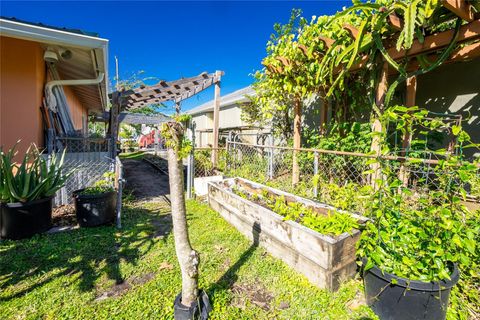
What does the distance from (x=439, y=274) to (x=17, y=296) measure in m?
3.51

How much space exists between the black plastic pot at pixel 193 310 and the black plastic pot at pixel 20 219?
278cm

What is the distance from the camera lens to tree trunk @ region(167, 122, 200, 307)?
5.45 ft

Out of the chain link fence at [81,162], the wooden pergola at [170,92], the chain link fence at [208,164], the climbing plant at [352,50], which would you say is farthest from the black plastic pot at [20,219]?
the climbing plant at [352,50]

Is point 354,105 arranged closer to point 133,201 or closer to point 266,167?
point 266,167

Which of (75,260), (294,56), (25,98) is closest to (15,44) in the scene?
(25,98)

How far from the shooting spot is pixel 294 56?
4.05 meters

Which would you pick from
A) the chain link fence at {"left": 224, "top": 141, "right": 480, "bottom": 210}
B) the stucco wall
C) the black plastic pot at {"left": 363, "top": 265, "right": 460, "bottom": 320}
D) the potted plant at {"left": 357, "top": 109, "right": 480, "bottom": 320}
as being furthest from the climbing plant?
the black plastic pot at {"left": 363, "top": 265, "right": 460, "bottom": 320}

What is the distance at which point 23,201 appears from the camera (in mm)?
3146

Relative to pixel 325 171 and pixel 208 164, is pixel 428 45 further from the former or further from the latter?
pixel 208 164

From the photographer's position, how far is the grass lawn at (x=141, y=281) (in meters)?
1.94

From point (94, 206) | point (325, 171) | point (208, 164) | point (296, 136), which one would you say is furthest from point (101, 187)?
point (325, 171)

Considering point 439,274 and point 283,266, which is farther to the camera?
point 283,266

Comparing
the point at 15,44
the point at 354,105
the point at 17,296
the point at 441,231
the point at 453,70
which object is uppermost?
the point at 15,44

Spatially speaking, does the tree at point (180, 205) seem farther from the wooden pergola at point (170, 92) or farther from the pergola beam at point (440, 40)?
the wooden pergola at point (170, 92)
